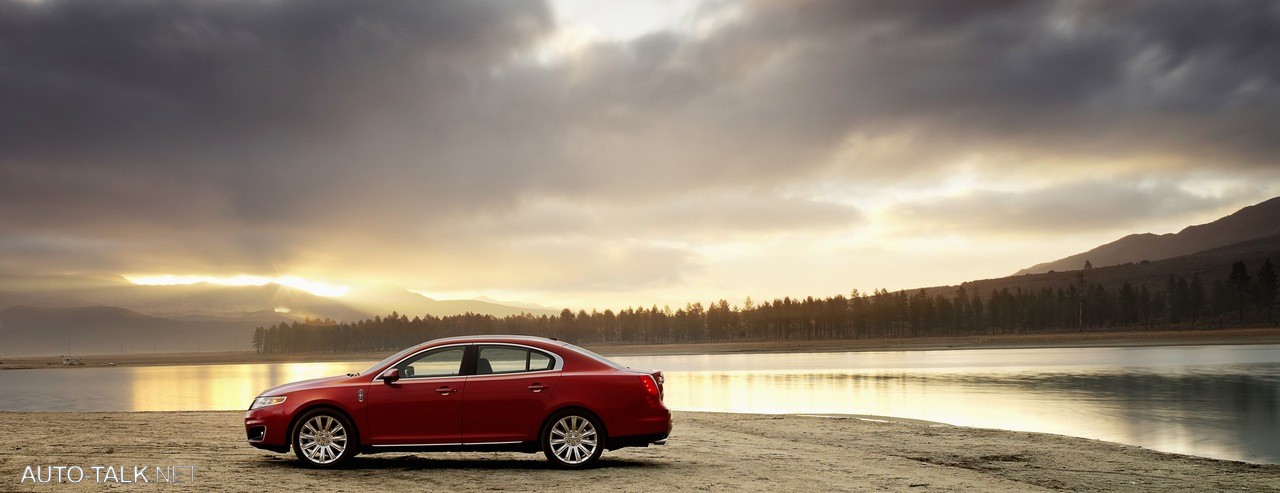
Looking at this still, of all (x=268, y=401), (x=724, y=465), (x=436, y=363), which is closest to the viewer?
(x=436, y=363)

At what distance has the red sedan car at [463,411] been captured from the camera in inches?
572

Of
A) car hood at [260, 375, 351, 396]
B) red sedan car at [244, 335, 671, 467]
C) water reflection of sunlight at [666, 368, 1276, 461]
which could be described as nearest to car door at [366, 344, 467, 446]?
red sedan car at [244, 335, 671, 467]

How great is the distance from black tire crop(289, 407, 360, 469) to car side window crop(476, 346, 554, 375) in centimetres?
230

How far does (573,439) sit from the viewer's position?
1477 centimetres

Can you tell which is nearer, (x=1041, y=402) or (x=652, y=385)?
(x=652, y=385)

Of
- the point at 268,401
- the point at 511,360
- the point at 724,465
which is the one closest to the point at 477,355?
the point at 511,360

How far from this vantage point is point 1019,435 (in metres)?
23.2

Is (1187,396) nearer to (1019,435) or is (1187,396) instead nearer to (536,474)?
(1019,435)

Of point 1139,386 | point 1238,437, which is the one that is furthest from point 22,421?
point 1139,386

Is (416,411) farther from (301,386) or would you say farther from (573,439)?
(573,439)

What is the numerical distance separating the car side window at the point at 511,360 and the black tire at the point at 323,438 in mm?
2303

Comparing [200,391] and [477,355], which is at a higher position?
[477,355]

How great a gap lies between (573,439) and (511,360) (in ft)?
5.32

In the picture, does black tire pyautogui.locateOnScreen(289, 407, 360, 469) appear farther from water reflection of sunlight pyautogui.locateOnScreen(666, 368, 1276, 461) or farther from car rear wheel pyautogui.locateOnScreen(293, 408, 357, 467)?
water reflection of sunlight pyautogui.locateOnScreen(666, 368, 1276, 461)
